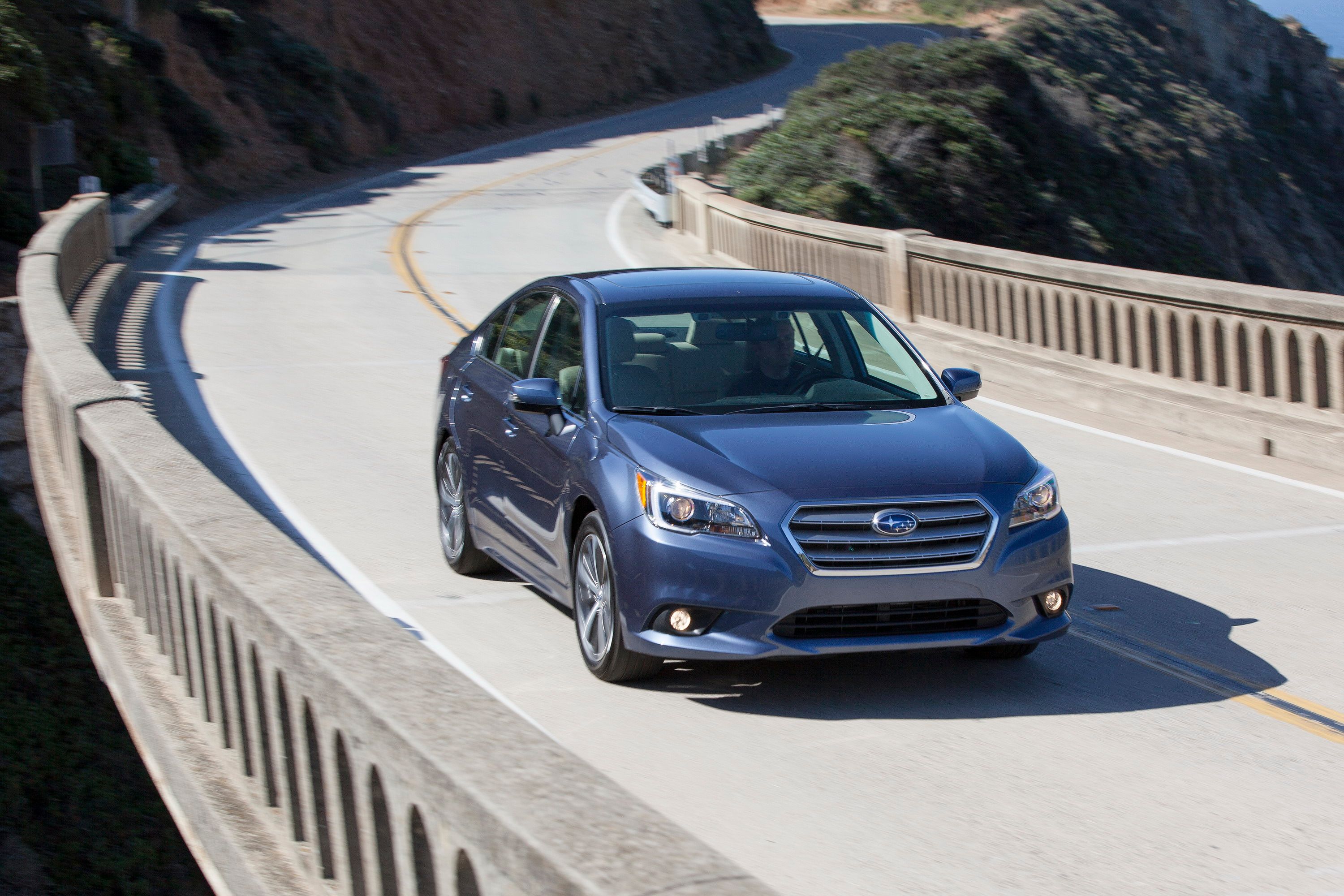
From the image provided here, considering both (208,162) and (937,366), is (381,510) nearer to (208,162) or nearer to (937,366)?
(937,366)

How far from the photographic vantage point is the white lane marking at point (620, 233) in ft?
79.6

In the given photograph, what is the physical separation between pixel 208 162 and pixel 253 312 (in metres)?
22.0

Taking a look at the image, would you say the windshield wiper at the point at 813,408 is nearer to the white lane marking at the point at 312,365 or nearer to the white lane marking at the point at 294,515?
the white lane marking at the point at 294,515

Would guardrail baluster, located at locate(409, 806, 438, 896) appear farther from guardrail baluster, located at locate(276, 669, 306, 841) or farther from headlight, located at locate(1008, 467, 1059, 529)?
headlight, located at locate(1008, 467, 1059, 529)

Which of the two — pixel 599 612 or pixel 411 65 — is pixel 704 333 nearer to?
pixel 599 612

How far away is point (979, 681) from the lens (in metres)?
6.48

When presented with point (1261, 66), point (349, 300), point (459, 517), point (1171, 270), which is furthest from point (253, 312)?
point (1261, 66)

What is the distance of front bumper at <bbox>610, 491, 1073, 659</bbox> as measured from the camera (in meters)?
5.82

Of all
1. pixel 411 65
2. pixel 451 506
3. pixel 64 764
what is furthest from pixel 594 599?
pixel 411 65

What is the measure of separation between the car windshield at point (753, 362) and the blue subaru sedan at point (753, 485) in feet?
0.03

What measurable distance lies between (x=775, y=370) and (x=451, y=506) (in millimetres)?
2308

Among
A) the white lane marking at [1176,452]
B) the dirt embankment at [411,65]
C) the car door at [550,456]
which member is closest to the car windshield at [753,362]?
the car door at [550,456]

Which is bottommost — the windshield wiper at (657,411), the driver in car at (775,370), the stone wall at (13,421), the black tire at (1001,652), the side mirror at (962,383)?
the stone wall at (13,421)

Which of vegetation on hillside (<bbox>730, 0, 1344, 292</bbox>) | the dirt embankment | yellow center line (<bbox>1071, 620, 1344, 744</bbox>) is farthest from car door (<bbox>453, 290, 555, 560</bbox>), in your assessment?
the dirt embankment
